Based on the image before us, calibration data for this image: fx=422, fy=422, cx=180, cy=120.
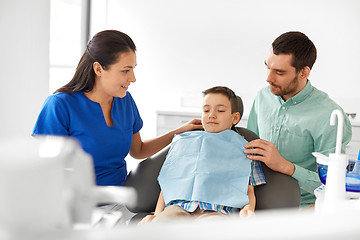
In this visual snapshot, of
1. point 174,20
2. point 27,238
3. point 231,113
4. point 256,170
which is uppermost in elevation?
point 174,20

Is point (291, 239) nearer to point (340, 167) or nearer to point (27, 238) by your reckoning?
point (27, 238)

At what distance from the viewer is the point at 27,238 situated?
0.34 meters

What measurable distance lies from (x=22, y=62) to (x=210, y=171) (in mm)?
2014

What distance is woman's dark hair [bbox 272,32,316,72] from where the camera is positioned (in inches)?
77.2

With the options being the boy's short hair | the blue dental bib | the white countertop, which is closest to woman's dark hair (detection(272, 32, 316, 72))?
the boy's short hair

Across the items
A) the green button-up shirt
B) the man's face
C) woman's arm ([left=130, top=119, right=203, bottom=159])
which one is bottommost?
woman's arm ([left=130, top=119, right=203, bottom=159])

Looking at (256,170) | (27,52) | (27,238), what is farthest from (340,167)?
(27,52)

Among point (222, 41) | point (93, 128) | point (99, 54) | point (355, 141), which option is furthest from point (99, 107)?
point (222, 41)

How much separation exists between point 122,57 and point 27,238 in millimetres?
1566

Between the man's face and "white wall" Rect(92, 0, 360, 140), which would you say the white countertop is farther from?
"white wall" Rect(92, 0, 360, 140)

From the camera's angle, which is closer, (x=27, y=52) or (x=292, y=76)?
(x=292, y=76)

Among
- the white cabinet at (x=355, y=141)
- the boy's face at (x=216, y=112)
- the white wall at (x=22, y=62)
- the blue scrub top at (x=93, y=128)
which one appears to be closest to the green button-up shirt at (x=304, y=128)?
the boy's face at (x=216, y=112)

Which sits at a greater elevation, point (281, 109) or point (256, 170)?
point (281, 109)

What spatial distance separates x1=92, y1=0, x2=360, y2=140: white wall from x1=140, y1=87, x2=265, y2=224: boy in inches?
74.1
